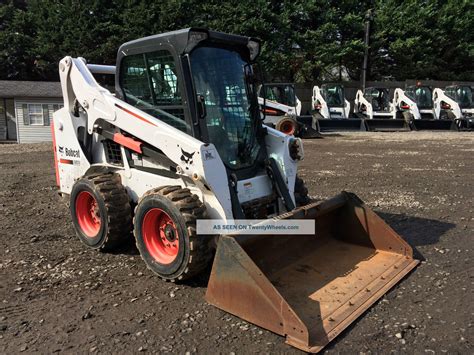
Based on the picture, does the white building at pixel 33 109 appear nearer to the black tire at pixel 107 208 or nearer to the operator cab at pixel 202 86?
the black tire at pixel 107 208

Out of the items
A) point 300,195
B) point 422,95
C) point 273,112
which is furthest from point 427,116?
point 300,195

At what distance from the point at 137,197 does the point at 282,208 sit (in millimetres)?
1619

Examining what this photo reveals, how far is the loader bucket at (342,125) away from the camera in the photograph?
813 inches

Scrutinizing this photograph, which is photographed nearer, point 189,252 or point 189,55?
point 189,252

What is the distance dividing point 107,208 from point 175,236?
0.98 meters

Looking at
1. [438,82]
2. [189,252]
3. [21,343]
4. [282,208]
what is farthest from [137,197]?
[438,82]

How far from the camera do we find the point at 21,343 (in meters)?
3.19

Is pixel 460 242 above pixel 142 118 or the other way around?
the other way around

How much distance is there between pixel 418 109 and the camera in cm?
2194

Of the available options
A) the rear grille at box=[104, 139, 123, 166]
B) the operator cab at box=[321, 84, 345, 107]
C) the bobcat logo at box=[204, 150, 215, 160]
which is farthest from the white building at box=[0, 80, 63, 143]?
the bobcat logo at box=[204, 150, 215, 160]

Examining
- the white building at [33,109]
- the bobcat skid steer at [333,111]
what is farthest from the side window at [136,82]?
the white building at [33,109]

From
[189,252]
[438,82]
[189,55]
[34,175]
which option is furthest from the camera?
[438,82]

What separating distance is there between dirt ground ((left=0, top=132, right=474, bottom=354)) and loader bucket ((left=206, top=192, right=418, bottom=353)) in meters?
0.12

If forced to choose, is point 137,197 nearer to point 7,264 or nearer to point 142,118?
point 142,118
